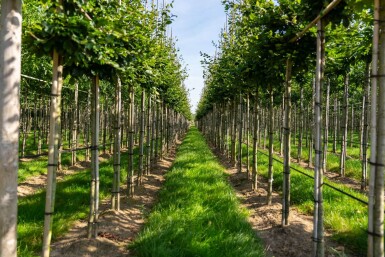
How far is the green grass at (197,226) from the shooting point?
173 inches

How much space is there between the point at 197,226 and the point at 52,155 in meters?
2.47

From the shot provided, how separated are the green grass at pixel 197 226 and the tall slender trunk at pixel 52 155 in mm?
1289

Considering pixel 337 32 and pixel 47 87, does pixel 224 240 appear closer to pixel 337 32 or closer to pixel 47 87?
pixel 337 32

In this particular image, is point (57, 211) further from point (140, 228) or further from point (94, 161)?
point (94, 161)

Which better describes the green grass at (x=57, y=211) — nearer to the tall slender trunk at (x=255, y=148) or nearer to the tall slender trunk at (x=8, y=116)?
the tall slender trunk at (x=8, y=116)

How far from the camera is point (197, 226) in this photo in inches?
202

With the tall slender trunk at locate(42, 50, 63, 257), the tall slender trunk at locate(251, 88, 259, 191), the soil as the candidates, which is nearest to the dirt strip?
the soil

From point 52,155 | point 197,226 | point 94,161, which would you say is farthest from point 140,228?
point 52,155

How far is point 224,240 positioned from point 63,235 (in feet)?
8.45

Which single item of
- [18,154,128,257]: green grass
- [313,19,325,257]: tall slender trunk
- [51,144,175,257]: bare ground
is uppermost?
[313,19,325,257]: tall slender trunk

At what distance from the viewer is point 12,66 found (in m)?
2.36

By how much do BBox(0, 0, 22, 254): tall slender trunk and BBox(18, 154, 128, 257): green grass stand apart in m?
2.02

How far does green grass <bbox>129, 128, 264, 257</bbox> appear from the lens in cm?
439

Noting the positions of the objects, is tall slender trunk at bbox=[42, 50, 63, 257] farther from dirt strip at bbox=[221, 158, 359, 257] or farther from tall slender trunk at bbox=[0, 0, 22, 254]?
dirt strip at bbox=[221, 158, 359, 257]
